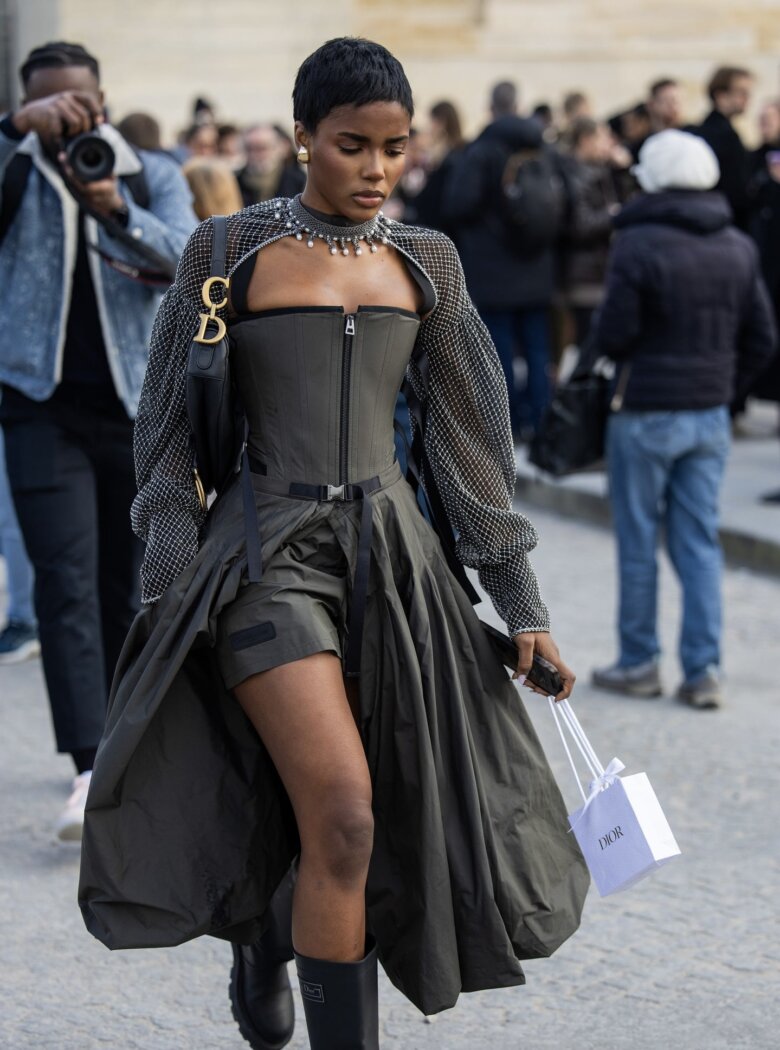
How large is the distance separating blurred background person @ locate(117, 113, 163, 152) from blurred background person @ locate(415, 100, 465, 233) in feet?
10.8

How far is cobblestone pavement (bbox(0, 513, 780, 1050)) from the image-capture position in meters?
3.87

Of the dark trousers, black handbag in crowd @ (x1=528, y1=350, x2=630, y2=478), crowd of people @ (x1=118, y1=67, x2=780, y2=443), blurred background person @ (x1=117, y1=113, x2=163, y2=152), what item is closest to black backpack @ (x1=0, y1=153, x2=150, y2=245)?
the dark trousers

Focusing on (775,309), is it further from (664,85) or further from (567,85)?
(567,85)

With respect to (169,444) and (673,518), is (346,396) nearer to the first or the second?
(169,444)

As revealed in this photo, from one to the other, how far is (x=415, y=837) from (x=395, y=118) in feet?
4.17

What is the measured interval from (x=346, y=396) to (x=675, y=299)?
341cm

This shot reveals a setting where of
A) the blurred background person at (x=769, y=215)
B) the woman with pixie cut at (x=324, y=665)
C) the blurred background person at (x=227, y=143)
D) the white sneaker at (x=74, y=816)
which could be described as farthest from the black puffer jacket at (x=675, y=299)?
the blurred background person at (x=227, y=143)

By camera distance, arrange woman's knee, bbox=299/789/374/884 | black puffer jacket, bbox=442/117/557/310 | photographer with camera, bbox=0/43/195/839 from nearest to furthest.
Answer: woman's knee, bbox=299/789/374/884 < photographer with camera, bbox=0/43/195/839 < black puffer jacket, bbox=442/117/557/310

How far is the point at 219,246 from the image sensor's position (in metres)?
3.28

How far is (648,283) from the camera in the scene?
21.2 ft

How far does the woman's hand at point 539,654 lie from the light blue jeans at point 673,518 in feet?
10.2

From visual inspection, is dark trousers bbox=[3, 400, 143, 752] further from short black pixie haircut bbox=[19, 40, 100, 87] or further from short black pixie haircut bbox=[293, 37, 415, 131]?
short black pixie haircut bbox=[293, 37, 415, 131]

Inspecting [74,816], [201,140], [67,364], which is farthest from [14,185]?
[201,140]

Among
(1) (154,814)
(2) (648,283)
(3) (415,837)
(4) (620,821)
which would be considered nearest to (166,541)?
(1) (154,814)
